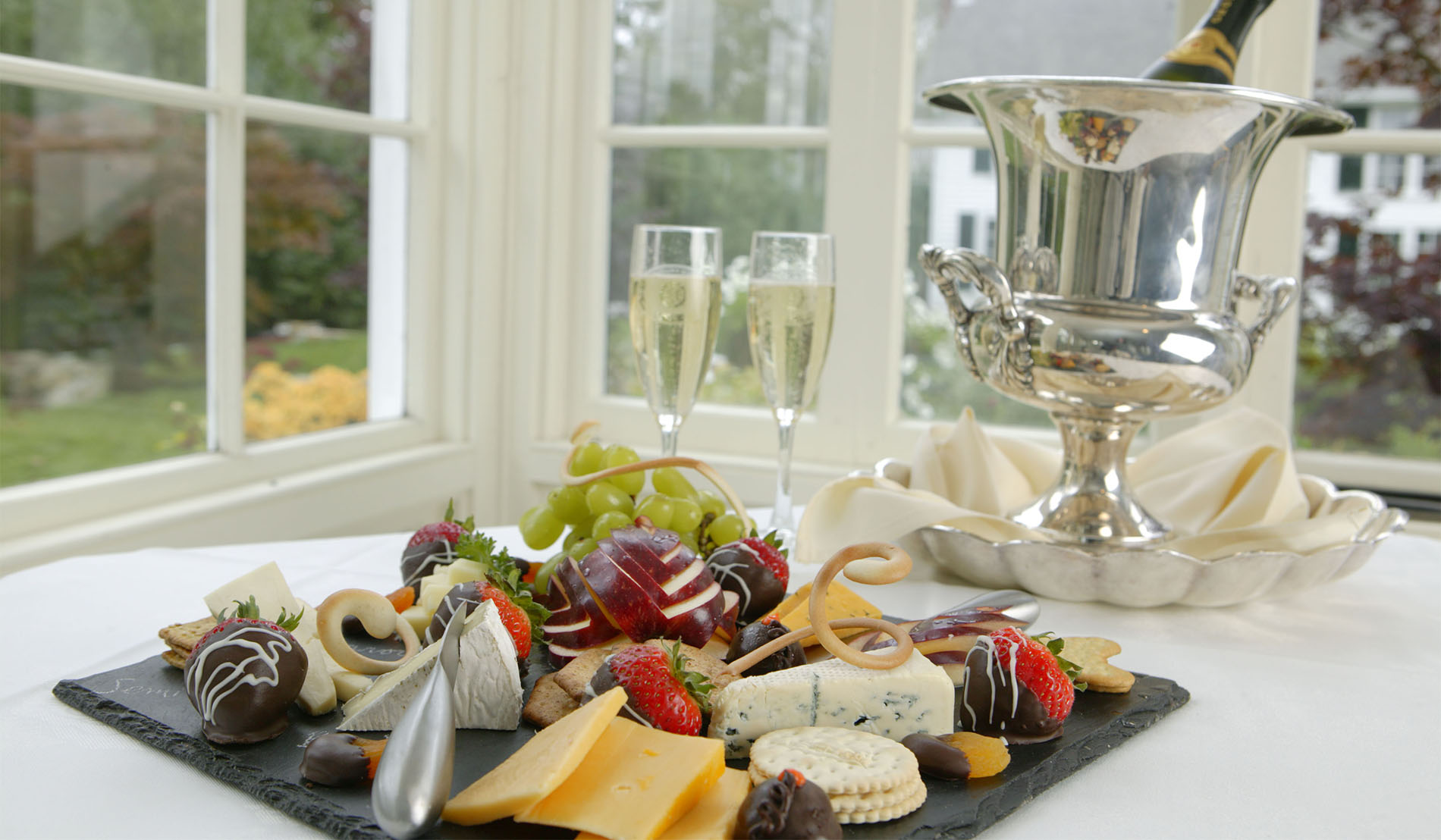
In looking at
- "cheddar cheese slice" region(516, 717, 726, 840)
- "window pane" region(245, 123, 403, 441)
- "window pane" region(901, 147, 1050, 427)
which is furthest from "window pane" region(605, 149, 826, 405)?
"cheddar cheese slice" region(516, 717, 726, 840)

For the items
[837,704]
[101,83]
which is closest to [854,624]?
[837,704]

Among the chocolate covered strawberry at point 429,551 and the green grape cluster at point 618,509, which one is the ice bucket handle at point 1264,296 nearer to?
the green grape cluster at point 618,509

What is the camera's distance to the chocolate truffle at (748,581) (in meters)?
0.82

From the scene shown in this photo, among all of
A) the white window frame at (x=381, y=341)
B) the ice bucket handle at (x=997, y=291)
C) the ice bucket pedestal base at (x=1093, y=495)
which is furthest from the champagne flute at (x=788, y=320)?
the white window frame at (x=381, y=341)

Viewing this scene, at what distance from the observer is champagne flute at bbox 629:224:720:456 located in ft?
3.75

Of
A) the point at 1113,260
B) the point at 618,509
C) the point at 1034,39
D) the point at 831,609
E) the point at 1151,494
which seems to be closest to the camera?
the point at 831,609

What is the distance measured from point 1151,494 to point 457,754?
3.01ft

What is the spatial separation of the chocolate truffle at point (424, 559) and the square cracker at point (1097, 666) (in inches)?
17.5

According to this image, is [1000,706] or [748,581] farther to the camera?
[748,581]

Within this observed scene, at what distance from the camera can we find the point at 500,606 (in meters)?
0.71

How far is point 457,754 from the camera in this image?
0.60 meters

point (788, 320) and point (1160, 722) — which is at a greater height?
point (788, 320)

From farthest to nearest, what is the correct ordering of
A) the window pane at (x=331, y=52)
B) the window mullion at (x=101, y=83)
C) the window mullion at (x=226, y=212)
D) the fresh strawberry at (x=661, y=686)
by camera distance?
the window pane at (x=331, y=52), the window mullion at (x=226, y=212), the window mullion at (x=101, y=83), the fresh strawberry at (x=661, y=686)

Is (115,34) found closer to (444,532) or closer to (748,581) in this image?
(444,532)
